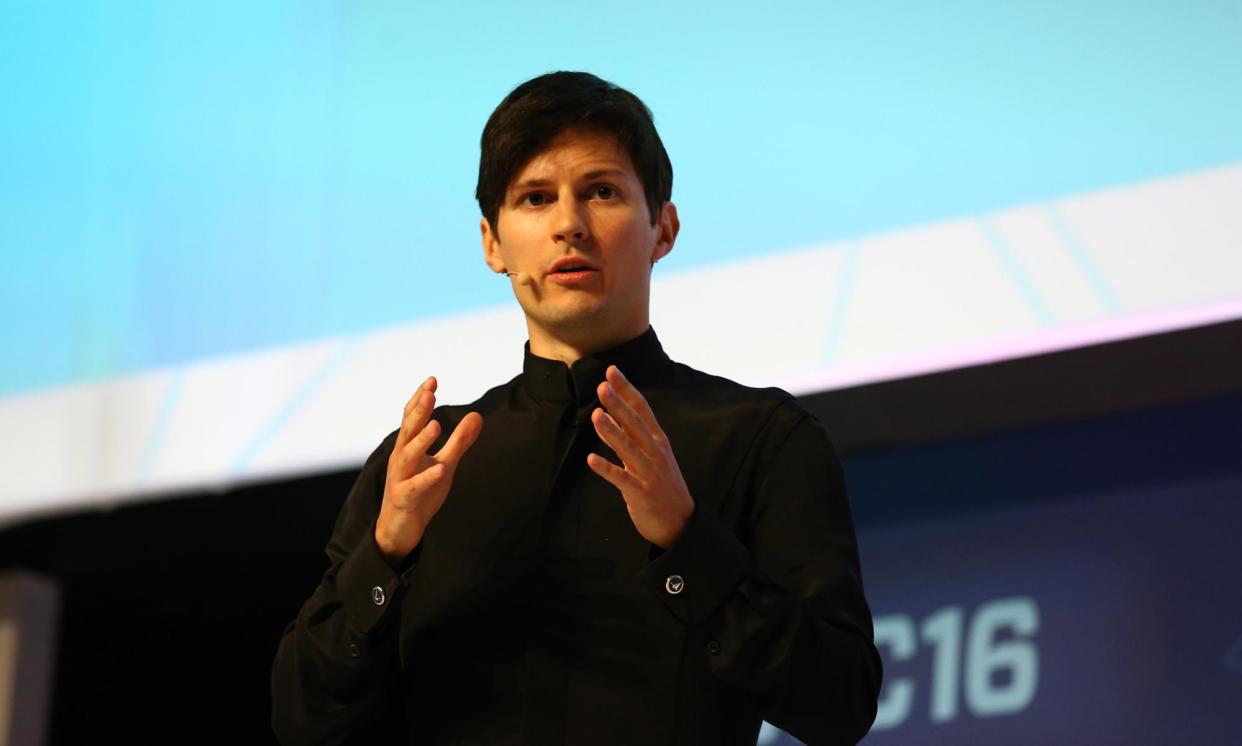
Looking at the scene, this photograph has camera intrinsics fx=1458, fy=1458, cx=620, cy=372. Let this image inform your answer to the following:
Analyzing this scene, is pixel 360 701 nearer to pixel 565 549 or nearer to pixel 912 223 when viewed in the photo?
pixel 565 549

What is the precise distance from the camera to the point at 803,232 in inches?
86.0

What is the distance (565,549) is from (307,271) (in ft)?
5.04

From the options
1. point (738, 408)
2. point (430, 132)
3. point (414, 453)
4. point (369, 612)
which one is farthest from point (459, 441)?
point (430, 132)

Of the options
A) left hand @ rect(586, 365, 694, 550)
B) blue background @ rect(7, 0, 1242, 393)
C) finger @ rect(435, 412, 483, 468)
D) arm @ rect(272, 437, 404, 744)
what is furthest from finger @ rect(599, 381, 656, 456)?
blue background @ rect(7, 0, 1242, 393)

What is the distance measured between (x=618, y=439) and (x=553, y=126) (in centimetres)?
34

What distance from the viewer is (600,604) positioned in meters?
1.10

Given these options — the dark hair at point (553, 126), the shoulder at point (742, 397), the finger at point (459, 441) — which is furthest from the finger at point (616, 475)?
the dark hair at point (553, 126)

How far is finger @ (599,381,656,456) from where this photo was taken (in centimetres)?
99

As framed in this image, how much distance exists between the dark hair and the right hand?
0.24m

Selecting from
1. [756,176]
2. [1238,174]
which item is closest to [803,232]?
[756,176]

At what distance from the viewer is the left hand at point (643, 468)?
98cm

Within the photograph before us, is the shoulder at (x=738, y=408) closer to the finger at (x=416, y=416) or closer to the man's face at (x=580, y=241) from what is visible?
the man's face at (x=580, y=241)

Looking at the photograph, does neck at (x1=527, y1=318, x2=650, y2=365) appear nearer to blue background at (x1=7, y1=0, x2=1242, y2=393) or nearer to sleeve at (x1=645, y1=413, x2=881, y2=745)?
sleeve at (x1=645, y1=413, x2=881, y2=745)

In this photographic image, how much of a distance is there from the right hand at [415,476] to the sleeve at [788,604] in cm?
16
